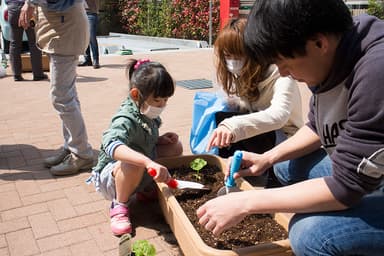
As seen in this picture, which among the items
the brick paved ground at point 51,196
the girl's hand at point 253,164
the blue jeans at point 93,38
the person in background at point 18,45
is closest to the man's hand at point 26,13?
the brick paved ground at point 51,196

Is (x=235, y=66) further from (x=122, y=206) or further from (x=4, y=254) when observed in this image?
(x=4, y=254)

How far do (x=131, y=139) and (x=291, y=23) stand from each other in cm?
122

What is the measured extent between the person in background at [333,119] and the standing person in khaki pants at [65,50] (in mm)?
1668

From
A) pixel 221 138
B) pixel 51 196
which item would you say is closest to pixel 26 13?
pixel 51 196

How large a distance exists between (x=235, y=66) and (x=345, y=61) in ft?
3.76

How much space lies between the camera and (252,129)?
226 centimetres

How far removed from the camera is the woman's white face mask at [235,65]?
7.89 ft

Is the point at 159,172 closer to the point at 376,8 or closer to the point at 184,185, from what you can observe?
the point at 184,185

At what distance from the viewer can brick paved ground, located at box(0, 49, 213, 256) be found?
6.89ft

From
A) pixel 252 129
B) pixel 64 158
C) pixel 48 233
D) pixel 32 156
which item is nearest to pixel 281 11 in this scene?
pixel 252 129

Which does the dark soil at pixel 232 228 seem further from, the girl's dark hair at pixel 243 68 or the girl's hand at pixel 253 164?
the girl's dark hair at pixel 243 68

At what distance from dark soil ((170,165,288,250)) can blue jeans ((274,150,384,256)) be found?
1.02ft

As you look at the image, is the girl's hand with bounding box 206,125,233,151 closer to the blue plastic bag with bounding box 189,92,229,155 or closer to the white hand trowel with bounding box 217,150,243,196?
the white hand trowel with bounding box 217,150,243,196

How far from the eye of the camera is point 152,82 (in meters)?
2.14
